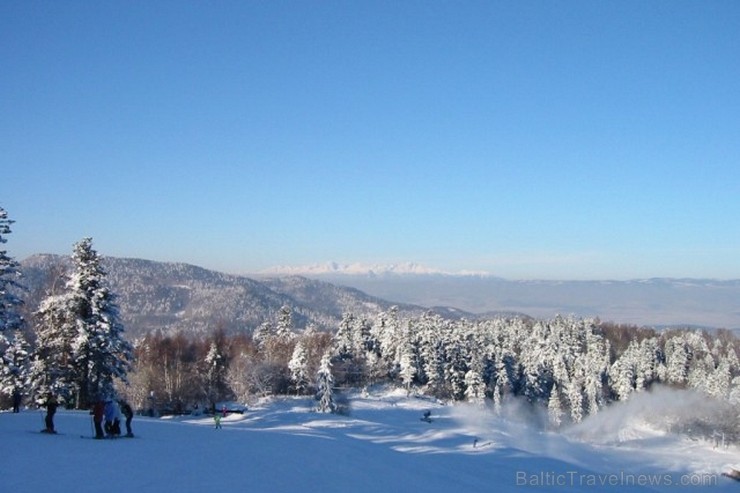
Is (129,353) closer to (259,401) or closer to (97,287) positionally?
(97,287)

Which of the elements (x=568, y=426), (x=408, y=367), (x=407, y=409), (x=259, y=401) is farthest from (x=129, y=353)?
(x=568, y=426)

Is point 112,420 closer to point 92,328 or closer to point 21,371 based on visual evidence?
point 92,328

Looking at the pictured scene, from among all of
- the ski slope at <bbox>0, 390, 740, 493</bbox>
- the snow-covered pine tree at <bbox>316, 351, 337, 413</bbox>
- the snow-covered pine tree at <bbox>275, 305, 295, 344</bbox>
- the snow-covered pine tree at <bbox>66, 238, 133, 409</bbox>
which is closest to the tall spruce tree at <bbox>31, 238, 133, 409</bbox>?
the snow-covered pine tree at <bbox>66, 238, 133, 409</bbox>

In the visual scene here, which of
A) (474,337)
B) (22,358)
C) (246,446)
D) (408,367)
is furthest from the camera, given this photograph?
(474,337)

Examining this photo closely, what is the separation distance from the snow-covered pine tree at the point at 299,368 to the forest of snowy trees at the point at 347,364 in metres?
0.16

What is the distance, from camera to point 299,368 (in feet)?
238

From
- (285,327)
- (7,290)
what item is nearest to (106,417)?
(7,290)

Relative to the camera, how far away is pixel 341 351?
294 ft

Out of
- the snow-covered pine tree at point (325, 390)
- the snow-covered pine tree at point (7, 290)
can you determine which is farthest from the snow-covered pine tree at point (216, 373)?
the snow-covered pine tree at point (7, 290)

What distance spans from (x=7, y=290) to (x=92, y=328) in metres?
6.60

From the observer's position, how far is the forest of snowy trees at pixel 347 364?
118 ft

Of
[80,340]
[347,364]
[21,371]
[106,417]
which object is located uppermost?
[80,340]

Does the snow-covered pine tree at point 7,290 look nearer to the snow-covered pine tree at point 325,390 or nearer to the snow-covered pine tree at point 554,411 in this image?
the snow-covered pine tree at point 325,390

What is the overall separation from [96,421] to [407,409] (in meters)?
51.0
